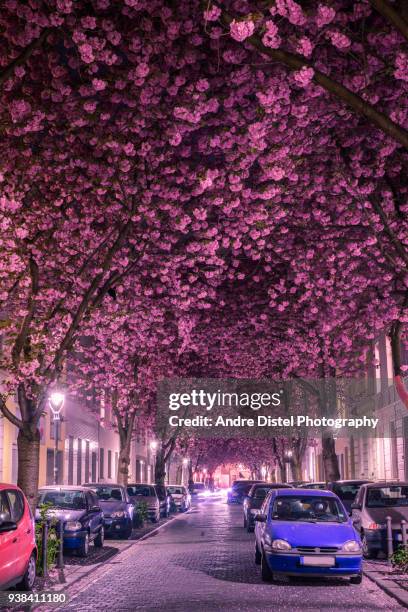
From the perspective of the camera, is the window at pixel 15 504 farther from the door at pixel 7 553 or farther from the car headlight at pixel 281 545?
the car headlight at pixel 281 545

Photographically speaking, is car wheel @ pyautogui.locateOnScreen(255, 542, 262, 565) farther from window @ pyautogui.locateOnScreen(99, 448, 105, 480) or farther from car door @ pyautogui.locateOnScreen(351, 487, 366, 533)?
window @ pyautogui.locateOnScreen(99, 448, 105, 480)

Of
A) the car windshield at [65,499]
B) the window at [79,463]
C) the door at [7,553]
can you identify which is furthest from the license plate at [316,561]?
the window at [79,463]

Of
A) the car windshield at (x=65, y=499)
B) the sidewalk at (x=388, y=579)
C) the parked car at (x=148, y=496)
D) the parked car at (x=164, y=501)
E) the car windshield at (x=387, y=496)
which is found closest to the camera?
the sidewalk at (x=388, y=579)

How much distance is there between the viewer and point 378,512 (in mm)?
18828

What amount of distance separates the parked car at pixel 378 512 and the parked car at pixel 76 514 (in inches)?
236

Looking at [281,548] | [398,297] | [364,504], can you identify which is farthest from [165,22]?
[398,297]

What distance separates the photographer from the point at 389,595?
13.3 metres

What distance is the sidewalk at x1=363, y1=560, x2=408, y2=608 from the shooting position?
13055 mm

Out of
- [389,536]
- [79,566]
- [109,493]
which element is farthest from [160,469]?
[389,536]

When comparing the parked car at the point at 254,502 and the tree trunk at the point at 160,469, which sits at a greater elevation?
the tree trunk at the point at 160,469

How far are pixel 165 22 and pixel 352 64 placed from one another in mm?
2994

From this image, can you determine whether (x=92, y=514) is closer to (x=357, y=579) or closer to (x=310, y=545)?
(x=310, y=545)

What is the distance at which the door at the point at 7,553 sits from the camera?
11250mm

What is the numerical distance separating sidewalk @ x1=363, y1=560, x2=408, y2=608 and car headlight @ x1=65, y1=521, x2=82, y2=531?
20.3ft
